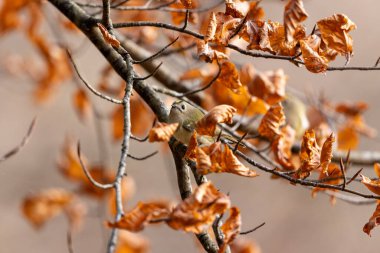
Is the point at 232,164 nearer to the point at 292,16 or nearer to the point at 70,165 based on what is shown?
the point at 292,16

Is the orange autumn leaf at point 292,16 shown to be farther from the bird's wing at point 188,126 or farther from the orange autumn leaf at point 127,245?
the orange autumn leaf at point 127,245

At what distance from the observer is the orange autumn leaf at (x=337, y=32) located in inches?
44.9

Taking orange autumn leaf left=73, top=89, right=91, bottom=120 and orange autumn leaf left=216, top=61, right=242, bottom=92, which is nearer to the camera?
orange autumn leaf left=216, top=61, right=242, bottom=92

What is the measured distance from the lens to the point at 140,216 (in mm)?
904

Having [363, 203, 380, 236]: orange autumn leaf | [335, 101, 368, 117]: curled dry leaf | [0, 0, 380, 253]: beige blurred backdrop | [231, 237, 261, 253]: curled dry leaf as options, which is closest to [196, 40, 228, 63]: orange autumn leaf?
[363, 203, 380, 236]: orange autumn leaf

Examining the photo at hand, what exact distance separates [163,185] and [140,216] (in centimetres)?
365

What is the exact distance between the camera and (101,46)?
4.35 feet

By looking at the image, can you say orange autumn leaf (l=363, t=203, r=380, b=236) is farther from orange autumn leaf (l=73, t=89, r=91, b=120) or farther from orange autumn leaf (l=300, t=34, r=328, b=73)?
orange autumn leaf (l=73, t=89, r=91, b=120)

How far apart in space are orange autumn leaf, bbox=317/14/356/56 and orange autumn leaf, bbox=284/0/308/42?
0.30ft

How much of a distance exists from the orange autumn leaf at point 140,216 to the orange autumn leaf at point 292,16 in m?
0.38

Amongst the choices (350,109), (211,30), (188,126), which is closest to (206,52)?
(211,30)

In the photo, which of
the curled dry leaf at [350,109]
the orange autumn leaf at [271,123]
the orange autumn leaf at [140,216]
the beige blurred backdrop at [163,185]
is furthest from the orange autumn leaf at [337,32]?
the beige blurred backdrop at [163,185]

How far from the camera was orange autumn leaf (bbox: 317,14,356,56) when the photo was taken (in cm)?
114

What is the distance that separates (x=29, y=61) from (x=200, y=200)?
95.3 inches
